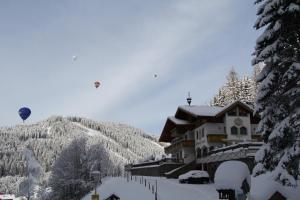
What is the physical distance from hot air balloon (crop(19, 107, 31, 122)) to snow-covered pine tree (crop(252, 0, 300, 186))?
32373mm

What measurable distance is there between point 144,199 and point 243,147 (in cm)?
973

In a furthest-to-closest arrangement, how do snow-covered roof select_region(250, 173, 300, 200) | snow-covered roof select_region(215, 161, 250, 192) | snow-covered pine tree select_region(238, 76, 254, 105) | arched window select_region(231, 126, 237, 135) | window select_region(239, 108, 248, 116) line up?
Result: snow-covered pine tree select_region(238, 76, 254, 105), window select_region(239, 108, 248, 116), arched window select_region(231, 126, 237, 135), snow-covered roof select_region(215, 161, 250, 192), snow-covered roof select_region(250, 173, 300, 200)

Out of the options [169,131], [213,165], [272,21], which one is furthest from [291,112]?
[169,131]

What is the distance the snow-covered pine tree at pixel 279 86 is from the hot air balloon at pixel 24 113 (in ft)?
106

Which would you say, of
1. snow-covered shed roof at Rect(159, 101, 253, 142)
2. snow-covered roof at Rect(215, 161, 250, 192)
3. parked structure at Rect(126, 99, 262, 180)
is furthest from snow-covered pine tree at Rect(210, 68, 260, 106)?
snow-covered roof at Rect(215, 161, 250, 192)

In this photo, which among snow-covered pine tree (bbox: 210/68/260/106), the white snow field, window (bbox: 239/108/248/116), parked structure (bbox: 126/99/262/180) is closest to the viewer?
the white snow field

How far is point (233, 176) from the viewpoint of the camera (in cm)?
2309

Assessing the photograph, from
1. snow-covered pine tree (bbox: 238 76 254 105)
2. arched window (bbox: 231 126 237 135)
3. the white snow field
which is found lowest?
the white snow field

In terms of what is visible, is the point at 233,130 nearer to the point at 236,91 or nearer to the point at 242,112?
the point at 242,112

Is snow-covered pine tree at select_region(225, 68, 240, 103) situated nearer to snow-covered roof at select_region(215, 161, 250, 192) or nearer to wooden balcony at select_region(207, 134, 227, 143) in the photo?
wooden balcony at select_region(207, 134, 227, 143)

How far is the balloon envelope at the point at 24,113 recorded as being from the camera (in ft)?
149

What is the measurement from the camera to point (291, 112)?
18438 millimetres

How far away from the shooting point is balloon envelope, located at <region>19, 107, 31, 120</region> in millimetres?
45506

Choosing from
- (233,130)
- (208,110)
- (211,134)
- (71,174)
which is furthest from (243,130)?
(71,174)
